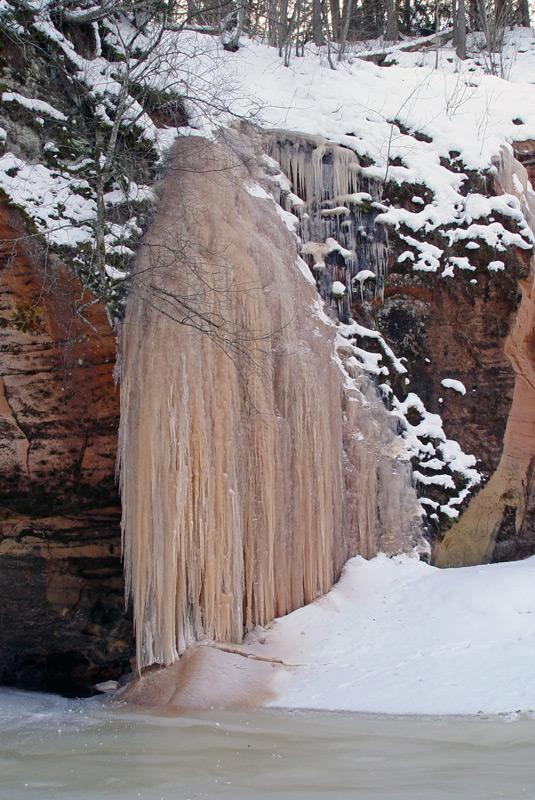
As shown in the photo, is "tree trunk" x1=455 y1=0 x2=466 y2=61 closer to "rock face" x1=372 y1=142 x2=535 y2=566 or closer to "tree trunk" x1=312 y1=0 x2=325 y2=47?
"tree trunk" x1=312 y1=0 x2=325 y2=47

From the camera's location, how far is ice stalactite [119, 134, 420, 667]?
704 cm

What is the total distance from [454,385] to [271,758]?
5.30 m

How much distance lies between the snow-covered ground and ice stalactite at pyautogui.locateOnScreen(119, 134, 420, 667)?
0.93ft

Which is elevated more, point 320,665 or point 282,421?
point 282,421

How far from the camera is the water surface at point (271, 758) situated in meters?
3.98

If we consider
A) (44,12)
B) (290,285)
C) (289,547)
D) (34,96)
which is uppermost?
(44,12)

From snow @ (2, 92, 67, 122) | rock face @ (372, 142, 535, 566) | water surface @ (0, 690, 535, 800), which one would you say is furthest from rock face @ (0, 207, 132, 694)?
rock face @ (372, 142, 535, 566)

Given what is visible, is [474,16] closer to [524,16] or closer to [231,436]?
[524,16]

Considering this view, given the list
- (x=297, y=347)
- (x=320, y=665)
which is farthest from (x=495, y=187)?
(x=320, y=665)

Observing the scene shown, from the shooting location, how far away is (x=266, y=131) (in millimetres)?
9344

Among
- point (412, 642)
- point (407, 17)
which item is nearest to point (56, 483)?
point (412, 642)

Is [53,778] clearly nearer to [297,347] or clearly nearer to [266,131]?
[297,347]

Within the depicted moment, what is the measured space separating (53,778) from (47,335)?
159 inches

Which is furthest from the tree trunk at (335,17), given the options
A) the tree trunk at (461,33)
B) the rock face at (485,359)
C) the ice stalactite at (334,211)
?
the rock face at (485,359)
